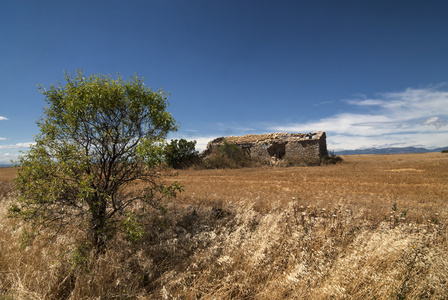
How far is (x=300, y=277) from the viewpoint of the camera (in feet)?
14.7

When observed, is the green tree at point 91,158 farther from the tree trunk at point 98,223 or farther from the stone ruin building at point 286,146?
the stone ruin building at point 286,146

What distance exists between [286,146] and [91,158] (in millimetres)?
27389

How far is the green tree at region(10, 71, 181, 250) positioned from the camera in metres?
4.80

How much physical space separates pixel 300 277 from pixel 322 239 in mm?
1356

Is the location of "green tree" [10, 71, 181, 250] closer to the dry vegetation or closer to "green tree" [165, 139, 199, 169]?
the dry vegetation

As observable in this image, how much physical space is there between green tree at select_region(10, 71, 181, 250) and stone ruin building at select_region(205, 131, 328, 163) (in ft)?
82.5

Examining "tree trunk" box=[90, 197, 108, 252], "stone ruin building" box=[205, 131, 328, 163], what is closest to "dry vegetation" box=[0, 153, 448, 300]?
"tree trunk" box=[90, 197, 108, 252]

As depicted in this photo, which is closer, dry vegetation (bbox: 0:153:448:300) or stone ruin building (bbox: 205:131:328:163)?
dry vegetation (bbox: 0:153:448:300)

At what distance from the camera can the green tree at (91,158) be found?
4.80 m

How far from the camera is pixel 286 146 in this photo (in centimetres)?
3014

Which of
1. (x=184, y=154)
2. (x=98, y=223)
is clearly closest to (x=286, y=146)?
(x=184, y=154)

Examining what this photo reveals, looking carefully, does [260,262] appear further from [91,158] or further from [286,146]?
[286,146]

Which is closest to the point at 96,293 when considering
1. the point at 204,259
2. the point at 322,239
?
the point at 204,259

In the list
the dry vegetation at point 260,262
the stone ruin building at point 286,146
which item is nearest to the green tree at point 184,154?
the stone ruin building at point 286,146
